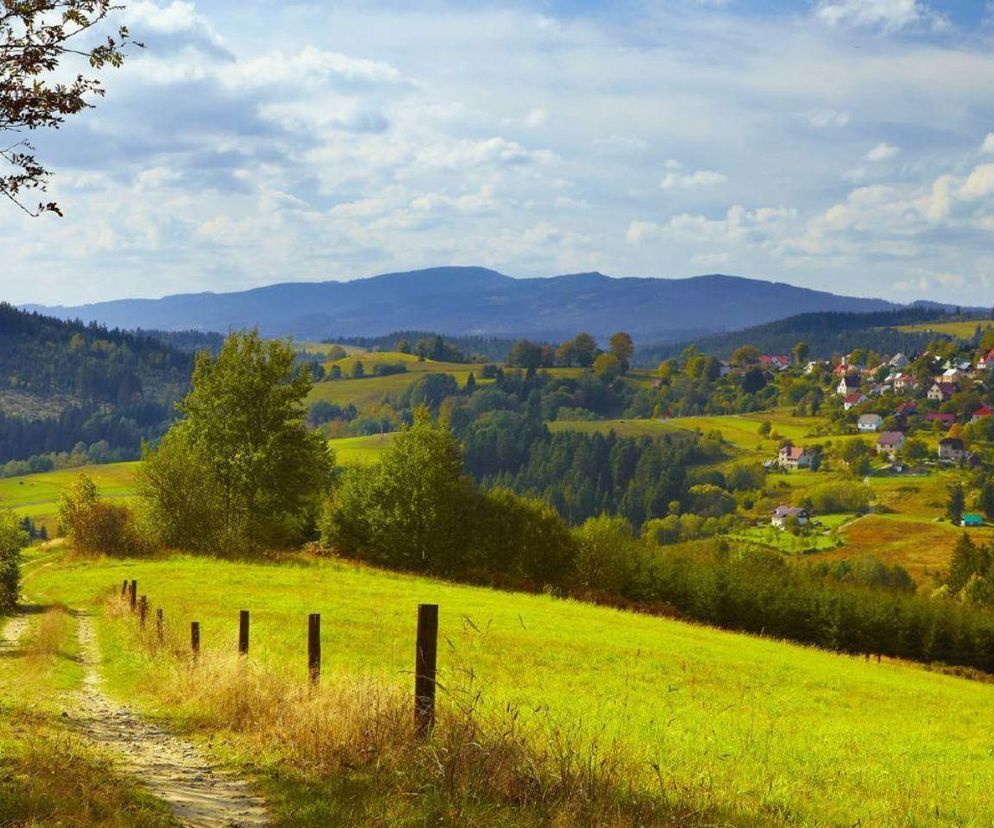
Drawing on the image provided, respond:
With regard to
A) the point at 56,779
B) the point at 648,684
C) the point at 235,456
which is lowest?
the point at 648,684

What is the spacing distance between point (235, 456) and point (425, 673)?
190ft

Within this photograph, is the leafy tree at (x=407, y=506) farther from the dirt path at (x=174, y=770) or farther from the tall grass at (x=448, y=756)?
the tall grass at (x=448, y=756)

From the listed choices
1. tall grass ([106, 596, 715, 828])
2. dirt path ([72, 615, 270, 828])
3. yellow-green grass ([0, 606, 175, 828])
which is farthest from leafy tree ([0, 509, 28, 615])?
tall grass ([106, 596, 715, 828])

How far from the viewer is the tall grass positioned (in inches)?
371

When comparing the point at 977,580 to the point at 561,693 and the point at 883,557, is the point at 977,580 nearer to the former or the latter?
the point at 883,557

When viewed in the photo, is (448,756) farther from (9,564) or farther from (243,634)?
(9,564)

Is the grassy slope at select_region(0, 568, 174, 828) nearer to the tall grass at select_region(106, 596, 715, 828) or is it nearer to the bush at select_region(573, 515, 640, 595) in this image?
the tall grass at select_region(106, 596, 715, 828)

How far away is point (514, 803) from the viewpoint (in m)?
9.73

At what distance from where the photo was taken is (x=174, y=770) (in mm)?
11969

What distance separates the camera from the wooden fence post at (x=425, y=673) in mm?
11234

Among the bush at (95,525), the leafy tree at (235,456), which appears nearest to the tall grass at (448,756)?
the leafy tree at (235,456)

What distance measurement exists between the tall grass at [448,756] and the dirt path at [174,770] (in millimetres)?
702

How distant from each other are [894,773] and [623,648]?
22.9m

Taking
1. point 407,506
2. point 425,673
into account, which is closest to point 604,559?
point 407,506
